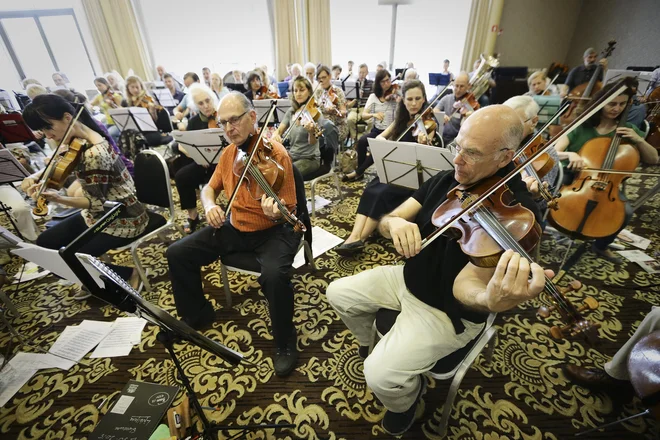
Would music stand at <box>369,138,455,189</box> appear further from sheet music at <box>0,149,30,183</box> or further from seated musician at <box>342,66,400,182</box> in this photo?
sheet music at <box>0,149,30,183</box>

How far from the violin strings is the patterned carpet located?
49cm

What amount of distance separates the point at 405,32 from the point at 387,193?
27.8 feet

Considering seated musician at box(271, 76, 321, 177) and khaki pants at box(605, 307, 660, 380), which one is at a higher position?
seated musician at box(271, 76, 321, 177)

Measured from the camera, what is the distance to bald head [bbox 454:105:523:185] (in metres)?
1.11

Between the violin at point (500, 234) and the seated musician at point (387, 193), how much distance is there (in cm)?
131

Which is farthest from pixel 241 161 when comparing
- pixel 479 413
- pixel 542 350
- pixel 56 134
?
pixel 542 350

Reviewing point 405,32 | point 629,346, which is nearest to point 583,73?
point 405,32

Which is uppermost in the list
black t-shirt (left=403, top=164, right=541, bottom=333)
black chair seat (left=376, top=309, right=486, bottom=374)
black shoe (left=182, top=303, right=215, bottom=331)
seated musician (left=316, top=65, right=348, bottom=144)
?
seated musician (left=316, top=65, right=348, bottom=144)

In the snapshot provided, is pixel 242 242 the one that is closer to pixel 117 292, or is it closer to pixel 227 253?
pixel 227 253

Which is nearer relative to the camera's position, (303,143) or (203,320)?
(203,320)

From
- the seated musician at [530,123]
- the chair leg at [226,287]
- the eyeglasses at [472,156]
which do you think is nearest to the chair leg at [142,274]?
the chair leg at [226,287]

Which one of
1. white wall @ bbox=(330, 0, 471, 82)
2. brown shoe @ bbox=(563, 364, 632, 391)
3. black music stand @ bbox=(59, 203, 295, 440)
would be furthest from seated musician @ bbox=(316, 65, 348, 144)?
white wall @ bbox=(330, 0, 471, 82)

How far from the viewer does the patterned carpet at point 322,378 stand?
1.44 m

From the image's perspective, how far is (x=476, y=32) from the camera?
827 cm
